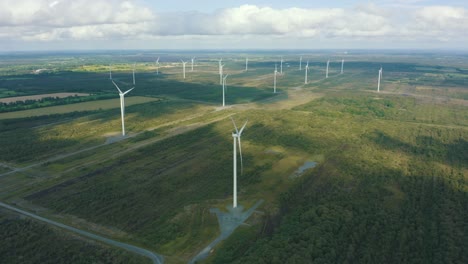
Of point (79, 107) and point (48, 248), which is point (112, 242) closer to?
point (48, 248)

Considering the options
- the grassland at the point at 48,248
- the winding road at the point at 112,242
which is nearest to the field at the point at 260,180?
the winding road at the point at 112,242

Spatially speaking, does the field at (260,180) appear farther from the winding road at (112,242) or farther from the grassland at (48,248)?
the grassland at (48,248)

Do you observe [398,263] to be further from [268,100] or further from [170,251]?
[268,100]

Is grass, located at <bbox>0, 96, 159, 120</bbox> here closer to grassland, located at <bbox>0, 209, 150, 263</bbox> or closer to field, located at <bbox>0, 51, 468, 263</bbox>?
field, located at <bbox>0, 51, 468, 263</bbox>

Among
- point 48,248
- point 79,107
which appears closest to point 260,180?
point 48,248

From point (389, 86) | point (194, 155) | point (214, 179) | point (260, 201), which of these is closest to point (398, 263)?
point (260, 201)

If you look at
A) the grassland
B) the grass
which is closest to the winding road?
the grassland

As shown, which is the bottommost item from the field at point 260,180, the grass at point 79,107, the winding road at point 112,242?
the winding road at point 112,242

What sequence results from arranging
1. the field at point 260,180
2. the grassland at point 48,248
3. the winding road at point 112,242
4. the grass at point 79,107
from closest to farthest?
the grassland at point 48,248 → the winding road at point 112,242 → the field at point 260,180 → the grass at point 79,107
